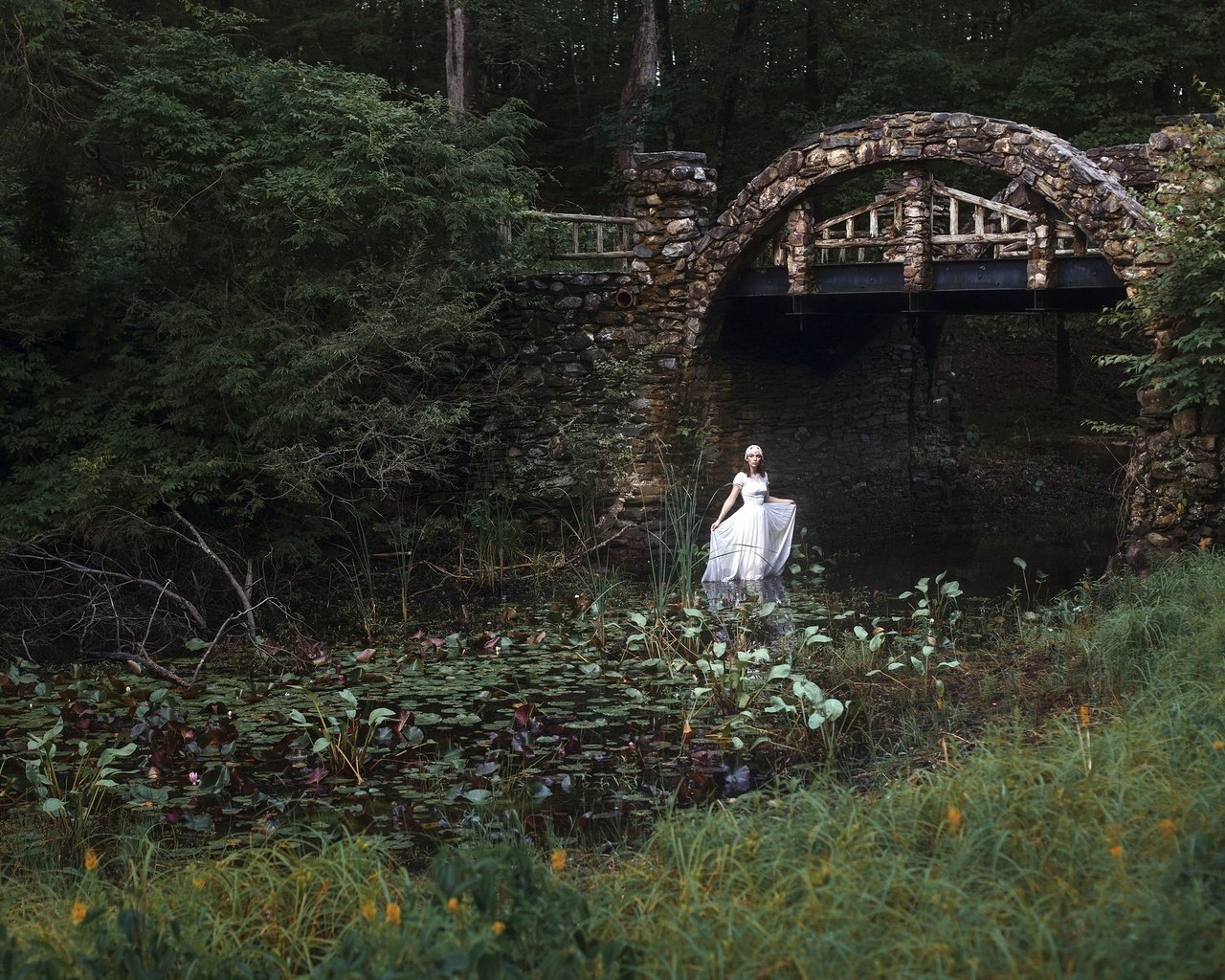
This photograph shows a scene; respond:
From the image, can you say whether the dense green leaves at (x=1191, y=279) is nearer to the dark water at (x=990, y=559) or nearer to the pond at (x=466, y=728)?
the dark water at (x=990, y=559)

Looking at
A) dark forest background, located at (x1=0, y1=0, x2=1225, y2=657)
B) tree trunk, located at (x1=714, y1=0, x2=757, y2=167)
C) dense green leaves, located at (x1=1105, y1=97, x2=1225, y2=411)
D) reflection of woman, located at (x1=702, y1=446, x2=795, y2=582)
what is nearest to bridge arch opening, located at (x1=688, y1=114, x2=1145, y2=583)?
dense green leaves, located at (x1=1105, y1=97, x2=1225, y2=411)

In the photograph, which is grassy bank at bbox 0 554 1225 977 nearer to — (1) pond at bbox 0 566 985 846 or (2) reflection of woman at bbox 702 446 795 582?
(1) pond at bbox 0 566 985 846

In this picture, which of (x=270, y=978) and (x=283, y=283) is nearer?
(x=270, y=978)

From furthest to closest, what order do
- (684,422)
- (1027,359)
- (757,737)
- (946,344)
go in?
(1027,359) < (946,344) < (684,422) < (757,737)

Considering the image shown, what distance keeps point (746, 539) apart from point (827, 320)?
177 inches

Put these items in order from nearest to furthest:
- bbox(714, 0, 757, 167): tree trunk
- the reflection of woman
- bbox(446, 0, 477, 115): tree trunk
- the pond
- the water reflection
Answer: the pond → the water reflection → the reflection of woman → bbox(446, 0, 477, 115): tree trunk → bbox(714, 0, 757, 167): tree trunk

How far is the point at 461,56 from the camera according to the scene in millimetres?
17281

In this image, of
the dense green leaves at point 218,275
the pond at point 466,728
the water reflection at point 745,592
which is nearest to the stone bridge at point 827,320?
the water reflection at point 745,592

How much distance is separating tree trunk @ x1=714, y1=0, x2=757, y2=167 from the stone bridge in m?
2.48

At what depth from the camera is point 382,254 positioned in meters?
11.8

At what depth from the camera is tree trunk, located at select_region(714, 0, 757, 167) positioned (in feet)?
58.9

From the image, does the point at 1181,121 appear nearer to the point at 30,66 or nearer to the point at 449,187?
the point at 449,187

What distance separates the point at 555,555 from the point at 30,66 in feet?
20.6

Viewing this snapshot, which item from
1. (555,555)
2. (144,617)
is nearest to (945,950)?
(144,617)
